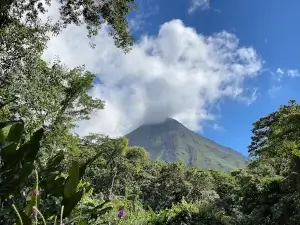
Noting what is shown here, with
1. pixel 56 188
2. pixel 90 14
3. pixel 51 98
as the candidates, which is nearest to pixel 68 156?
pixel 51 98

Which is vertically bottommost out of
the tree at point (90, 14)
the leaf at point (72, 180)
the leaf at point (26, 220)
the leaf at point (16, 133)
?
the leaf at point (26, 220)

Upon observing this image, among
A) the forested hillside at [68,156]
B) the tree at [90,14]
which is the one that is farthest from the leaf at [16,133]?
the tree at [90,14]

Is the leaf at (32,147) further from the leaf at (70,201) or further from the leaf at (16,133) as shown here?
the leaf at (70,201)

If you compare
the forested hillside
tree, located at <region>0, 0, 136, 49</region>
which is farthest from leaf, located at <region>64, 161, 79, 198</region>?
tree, located at <region>0, 0, 136, 49</region>

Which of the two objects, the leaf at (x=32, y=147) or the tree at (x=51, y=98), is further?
the tree at (x=51, y=98)

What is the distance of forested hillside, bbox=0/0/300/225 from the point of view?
1.26m

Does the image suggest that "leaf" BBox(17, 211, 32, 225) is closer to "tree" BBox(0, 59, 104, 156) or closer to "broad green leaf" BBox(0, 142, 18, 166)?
"broad green leaf" BBox(0, 142, 18, 166)

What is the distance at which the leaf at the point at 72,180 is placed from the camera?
3.96ft

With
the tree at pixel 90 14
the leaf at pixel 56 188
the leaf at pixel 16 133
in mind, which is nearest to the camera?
the leaf at pixel 16 133

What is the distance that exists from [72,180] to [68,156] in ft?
78.0

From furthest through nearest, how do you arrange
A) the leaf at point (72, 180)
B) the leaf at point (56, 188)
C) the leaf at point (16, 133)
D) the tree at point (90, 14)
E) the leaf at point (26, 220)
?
the tree at point (90, 14)
the leaf at point (56, 188)
the leaf at point (16, 133)
the leaf at point (72, 180)
the leaf at point (26, 220)

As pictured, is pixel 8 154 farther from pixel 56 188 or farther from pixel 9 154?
pixel 56 188

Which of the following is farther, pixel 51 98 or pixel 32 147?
pixel 51 98

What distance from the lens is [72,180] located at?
1.24m
